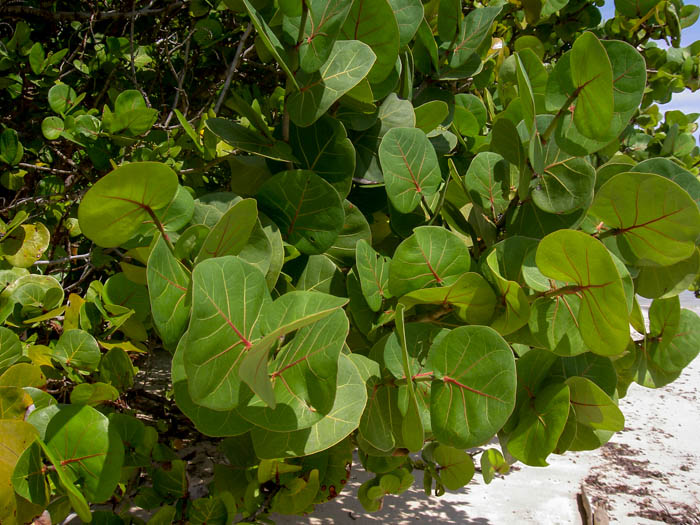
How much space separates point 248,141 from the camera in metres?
0.71

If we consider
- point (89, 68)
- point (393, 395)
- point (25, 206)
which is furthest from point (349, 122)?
point (89, 68)

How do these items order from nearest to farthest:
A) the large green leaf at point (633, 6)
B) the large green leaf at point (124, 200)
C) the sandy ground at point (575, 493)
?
the large green leaf at point (124, 200) < the large green leaf at point (633, 6) < the sandy ground at point (575, 493)

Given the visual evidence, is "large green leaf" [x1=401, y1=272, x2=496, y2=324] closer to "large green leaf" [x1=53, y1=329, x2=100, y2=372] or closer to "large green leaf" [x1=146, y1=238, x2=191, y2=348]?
"large green leaf" [x1=146, y1=238, x2=191, y2=348]

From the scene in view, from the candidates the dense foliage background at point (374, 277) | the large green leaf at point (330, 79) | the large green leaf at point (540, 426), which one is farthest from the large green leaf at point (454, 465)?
the large green leaf at point (330, 79)

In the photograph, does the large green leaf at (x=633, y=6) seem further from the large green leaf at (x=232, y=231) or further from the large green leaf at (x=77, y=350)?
the large green leaf at (x=77, y=350)

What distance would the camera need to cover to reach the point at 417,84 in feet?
3.27

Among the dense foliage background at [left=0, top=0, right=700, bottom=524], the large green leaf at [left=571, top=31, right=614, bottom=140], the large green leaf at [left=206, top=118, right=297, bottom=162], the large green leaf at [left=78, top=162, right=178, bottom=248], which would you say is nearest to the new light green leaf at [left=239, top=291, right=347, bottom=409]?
the dense foliage background at [left=0, top=0, right=700, bottom=524]

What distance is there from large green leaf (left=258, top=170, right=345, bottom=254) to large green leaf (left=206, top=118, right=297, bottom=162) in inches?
1.7

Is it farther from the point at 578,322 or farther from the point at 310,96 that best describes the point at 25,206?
the point at 578,322

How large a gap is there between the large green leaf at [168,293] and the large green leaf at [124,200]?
0.16 ft

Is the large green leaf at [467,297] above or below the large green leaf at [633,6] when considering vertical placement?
below

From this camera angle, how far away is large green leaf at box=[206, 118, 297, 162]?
0.69 meters

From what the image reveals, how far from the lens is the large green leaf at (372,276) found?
65 cm

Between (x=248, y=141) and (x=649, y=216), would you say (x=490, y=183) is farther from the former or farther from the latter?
(x=248, y=141)
